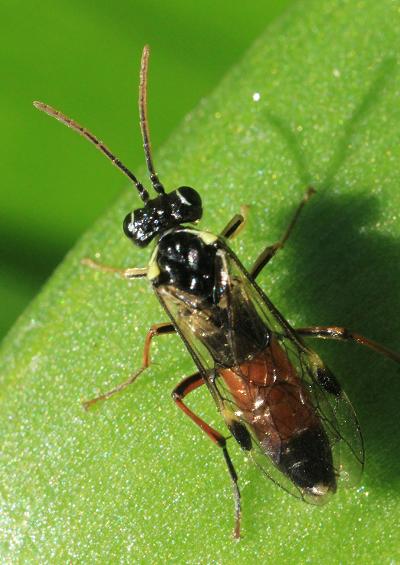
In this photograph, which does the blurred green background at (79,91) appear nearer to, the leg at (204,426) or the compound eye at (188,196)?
the compound eye at (188,196)

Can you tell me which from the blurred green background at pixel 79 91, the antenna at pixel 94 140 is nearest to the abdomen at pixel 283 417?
the antenna at pixel 94 140

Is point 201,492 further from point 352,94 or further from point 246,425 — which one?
point 352,94

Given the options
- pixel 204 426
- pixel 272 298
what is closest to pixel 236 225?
pixel 272 298

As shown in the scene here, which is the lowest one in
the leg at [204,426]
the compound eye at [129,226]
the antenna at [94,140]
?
the leg at [204,426]

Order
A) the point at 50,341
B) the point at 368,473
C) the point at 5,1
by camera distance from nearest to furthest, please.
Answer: the point at 368,473, the point at 50,341, the point at 5,1

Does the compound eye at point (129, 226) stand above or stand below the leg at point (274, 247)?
below

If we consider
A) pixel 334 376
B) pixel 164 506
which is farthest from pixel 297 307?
pixel 164 506
